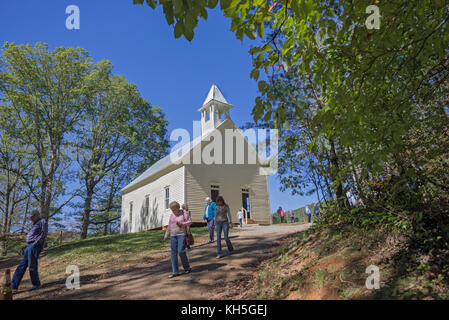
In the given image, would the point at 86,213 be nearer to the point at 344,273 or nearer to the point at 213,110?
the point at 213,110

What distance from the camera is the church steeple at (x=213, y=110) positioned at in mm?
25717

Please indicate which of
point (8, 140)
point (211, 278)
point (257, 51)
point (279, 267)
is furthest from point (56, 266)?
point (8, 140)

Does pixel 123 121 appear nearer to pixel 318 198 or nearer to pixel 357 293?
pixel 318 198

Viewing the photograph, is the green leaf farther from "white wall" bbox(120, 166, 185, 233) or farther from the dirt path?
"white wall" bbox(120, 166, 185, 233)

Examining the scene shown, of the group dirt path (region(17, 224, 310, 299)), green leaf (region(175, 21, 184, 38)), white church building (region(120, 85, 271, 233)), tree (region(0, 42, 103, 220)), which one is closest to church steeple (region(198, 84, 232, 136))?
white church building (region(120, 85, 271, 233))

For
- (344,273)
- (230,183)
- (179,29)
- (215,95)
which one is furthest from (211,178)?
(179,29)

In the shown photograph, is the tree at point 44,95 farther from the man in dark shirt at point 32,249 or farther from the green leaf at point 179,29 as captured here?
the green leaf at point 179,29

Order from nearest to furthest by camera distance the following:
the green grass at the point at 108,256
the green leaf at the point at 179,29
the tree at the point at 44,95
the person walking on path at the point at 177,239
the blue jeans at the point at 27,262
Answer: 1. the green leaf at the point at 179,29
2. the person walking on path at the point at 177,239
3. the blue jeans at the point at 27,262
4. the green grass at the point at 108,256
5. the tree at the point at 44,95

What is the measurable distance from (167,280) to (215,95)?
2163 cm

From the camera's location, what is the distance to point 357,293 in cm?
419

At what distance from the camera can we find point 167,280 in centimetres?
701

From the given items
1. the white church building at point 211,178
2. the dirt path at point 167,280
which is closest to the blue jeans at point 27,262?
the dirt path at point 167,280

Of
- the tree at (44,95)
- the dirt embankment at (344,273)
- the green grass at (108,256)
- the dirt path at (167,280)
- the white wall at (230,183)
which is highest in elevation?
the tree at (44,95)

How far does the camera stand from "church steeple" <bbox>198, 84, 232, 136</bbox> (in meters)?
25.7
